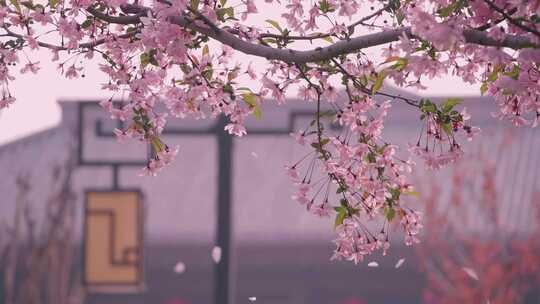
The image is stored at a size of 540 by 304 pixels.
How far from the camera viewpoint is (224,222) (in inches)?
289

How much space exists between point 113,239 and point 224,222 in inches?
129

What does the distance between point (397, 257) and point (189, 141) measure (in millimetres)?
4038

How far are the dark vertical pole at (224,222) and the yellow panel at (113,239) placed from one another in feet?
8.34

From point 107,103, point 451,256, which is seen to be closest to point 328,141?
point 107,103

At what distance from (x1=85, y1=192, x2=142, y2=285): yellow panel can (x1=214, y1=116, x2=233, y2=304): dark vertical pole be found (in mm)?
2542

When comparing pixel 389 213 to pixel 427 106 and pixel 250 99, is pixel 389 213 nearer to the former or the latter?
pixel 427 106

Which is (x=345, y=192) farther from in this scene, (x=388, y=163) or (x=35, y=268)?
(x=35, y=268)

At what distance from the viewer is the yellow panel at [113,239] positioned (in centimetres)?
983

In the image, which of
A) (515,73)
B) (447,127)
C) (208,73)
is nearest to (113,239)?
(208,73)

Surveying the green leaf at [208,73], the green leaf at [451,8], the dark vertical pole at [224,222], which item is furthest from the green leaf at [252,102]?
the dark vertical pole at [224,222]

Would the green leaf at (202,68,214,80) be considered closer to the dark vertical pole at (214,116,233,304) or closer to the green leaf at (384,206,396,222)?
the green leaf at (384,206,396,222)

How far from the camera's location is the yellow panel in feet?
32.2

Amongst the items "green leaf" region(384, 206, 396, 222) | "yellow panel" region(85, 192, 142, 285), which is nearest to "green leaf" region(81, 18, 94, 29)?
Result: "green leaf" region(384, 206, 396, 222)

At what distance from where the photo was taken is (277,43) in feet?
12.0
